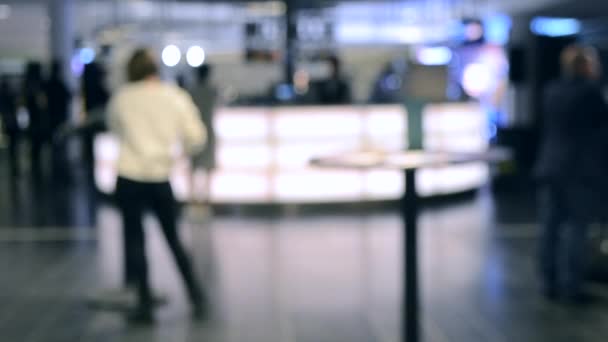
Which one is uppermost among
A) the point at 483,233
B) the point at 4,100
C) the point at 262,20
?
the point at 262,20

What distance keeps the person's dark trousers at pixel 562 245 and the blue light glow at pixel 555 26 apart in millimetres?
12500

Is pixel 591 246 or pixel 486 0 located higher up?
pixel 486 0

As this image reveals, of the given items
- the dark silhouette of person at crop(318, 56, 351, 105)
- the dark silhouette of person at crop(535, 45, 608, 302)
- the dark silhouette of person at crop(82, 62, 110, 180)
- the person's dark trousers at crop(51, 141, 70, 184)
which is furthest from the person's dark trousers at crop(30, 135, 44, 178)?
the dark silhouette of person at crop(535, 45, 608, 302)

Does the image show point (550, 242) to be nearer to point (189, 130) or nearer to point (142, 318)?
→ point (189, 130)

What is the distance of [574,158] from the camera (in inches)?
202

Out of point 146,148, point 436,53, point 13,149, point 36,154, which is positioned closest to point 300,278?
point 146,148

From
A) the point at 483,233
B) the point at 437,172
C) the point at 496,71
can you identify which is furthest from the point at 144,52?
the point at 496,71

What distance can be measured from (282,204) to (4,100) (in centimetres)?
682

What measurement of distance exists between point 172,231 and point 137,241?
228 mm

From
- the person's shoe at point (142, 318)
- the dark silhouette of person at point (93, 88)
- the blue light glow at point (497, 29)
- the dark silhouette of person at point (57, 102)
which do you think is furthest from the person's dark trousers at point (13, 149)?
the blue light glow at point (497, 29)

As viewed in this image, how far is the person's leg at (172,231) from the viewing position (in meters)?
4.86

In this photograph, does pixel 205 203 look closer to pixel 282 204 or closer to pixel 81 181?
pixel 282 204

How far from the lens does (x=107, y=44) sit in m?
22.1

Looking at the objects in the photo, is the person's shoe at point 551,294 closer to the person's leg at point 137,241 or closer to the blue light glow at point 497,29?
the person's leg at point 137,241
